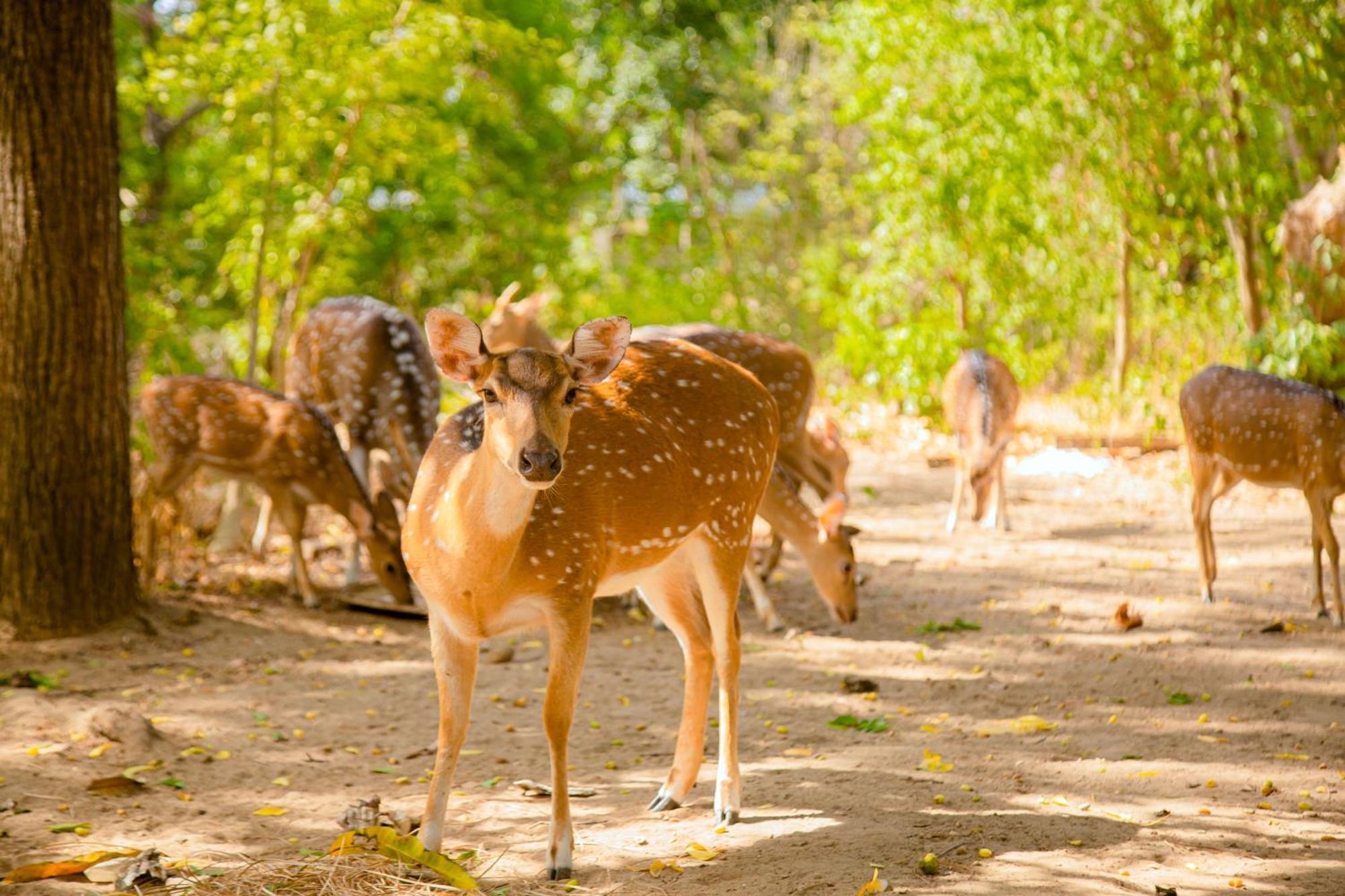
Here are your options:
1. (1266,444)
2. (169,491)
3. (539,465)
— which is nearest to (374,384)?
(169,491)

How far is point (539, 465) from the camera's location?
12.1ft

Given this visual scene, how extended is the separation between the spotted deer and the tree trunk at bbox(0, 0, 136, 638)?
286cm

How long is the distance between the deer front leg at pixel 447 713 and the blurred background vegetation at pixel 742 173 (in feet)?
20.5

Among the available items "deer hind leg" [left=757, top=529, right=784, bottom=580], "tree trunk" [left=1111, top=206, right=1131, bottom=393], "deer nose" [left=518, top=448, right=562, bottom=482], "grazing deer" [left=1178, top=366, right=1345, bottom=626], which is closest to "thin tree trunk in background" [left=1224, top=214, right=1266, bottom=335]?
"tree trunk" [left=1111, top=206, right=1131, bottom=393]

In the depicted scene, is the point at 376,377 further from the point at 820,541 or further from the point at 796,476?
the point at 820,541

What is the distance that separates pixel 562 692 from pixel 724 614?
34.4 inches

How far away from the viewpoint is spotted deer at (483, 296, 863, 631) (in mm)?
7434

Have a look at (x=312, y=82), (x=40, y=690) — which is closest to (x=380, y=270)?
(x=312, y=82)

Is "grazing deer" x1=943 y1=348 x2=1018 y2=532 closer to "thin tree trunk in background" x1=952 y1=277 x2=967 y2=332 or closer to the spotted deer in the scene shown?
the spotted deer

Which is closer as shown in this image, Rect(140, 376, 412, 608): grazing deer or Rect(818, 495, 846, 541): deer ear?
Rect(818, 495, 846, 541): deer ear

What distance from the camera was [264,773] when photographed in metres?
5.34

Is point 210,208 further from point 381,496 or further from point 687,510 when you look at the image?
point 687,510

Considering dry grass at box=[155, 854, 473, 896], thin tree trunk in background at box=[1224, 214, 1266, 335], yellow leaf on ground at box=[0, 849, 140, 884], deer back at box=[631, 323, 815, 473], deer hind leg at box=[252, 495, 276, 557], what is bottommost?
yellow leaf on ground at box=[0, 849, 140, 884]

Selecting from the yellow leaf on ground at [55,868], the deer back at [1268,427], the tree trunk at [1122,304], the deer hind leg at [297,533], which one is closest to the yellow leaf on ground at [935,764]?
the yellow leaf on ground at [55,868]
